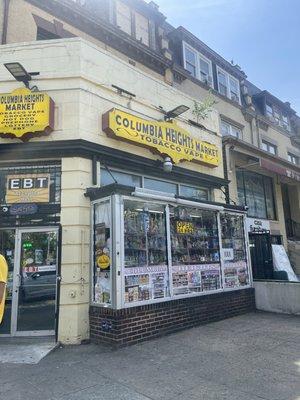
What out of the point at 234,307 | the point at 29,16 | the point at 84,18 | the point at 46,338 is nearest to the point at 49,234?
the point at 46,338

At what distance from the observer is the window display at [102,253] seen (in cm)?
716

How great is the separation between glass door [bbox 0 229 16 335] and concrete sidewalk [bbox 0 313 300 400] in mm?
1582

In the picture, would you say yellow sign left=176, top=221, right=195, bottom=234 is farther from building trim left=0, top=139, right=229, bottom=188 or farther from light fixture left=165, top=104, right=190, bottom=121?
light fixture left=165, top=104, right=190, bottom=121

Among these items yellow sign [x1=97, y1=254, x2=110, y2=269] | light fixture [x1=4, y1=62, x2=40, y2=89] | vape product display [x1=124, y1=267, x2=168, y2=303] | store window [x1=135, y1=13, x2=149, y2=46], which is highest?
store window [x1=135, y1=13, x2=149, y2=46]

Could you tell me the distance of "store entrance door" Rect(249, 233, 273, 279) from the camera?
1272 cm

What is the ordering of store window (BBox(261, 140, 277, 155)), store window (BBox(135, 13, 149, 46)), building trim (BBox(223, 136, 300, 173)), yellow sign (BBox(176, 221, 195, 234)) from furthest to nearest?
store window (BBox(261, 140, 277, 155)) → store window (BBox(135, 13, 149, 46)) → building trim (BBox(223, 136, 300, 173)) → yellow sign (BBox(176, 221, 195, 234))

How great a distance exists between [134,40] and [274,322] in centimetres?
1125

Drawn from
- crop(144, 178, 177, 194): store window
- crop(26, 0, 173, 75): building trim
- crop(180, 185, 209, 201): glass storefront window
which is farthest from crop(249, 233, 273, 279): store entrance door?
crop(26, 0, 173, 75): building trim

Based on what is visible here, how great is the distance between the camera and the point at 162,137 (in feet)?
33.0

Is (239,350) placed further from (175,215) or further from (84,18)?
(84,18)

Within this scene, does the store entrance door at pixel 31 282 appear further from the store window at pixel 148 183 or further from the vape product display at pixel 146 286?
the store window at pixel 148 183

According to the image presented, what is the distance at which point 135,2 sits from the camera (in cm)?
1473

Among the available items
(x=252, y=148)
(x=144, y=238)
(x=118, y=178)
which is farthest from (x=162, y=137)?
(x=252, y=148)

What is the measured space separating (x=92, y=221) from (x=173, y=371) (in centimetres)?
368
